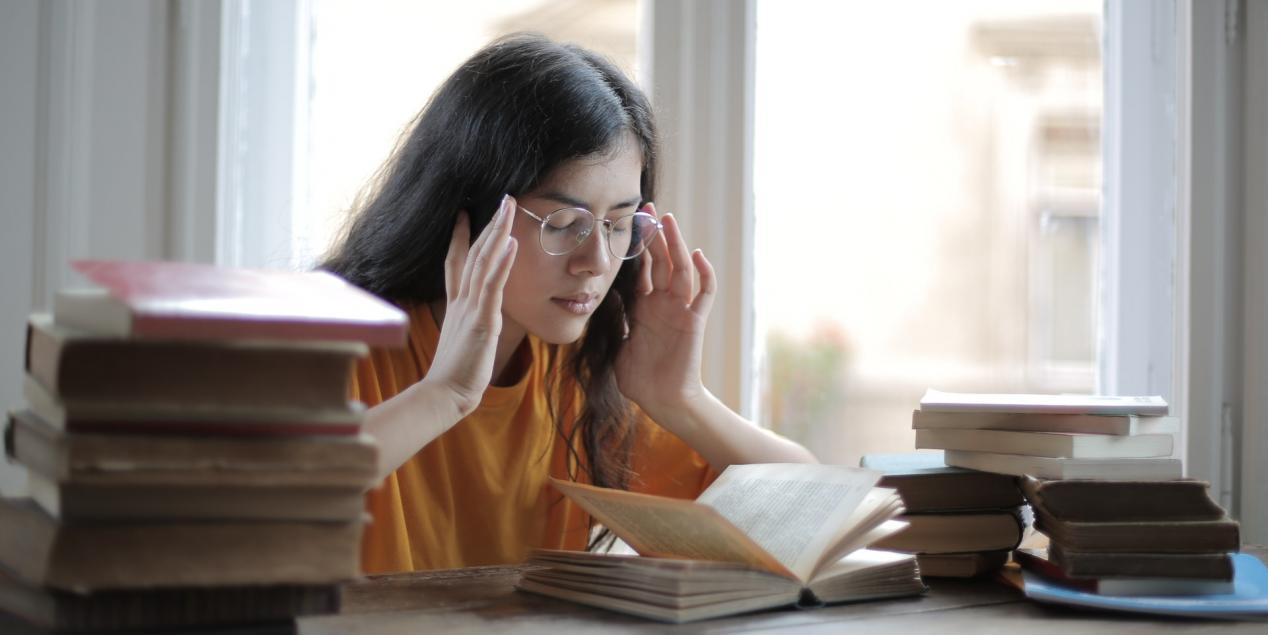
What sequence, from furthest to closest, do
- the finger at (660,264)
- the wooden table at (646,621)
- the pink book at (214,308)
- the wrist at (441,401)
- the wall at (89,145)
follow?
the wall at (89,145), the finger at (660,264), the wrist at (441,401), the wooden table at (646,621), the pink book at (214,308)

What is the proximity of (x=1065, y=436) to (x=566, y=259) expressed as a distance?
0.67 metres

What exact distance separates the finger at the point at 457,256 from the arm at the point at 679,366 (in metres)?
0.29

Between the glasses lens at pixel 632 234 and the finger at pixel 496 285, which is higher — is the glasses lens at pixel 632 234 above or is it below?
above

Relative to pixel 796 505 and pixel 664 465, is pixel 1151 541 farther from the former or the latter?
pixel 664 465

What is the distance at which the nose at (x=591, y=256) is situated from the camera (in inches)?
59.5

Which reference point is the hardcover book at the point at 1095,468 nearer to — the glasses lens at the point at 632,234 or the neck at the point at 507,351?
the glasses lens at the point at 632,234

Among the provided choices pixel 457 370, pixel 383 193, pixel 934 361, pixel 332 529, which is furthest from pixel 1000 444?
pixel 934 361

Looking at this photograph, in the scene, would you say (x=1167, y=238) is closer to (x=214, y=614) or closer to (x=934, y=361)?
(x=934, y=361)

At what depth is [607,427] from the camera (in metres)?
1.70

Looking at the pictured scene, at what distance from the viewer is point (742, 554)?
101 centimetres

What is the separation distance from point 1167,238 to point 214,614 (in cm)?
211

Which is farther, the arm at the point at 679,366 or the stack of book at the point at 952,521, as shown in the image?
the arm at the point at 679,366

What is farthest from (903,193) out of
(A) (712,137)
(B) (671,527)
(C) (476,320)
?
(B) (671,527)

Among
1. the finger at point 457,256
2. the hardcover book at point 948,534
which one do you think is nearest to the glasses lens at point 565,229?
the finger at point 457,256
